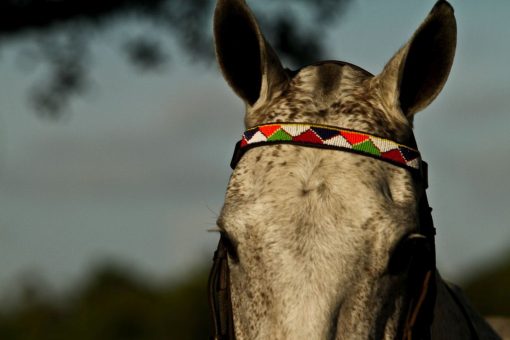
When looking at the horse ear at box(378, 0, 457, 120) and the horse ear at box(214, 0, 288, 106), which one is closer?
the horse ear at box(378, 0, 457, 120)

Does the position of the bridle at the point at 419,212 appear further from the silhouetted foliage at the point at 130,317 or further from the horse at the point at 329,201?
the silhouetted foliage at the point at 130,317

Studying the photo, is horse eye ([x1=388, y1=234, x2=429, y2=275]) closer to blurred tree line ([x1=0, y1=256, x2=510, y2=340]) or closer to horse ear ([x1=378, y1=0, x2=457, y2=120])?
horse ear ([x1=378, y1=0, x2=457, y2=120])

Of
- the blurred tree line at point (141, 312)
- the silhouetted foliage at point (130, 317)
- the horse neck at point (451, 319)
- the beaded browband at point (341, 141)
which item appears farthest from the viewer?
the silhouetted foliage at point (130, 317)

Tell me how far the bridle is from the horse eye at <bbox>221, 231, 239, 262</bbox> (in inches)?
0.6

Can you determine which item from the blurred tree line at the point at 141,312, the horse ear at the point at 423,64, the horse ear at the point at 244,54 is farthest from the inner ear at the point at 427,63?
the blurred tree line at the point at 141,312

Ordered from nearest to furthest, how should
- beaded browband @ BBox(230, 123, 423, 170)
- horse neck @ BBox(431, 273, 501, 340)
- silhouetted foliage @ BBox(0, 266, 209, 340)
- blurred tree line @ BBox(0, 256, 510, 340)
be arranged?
1. beaded browband @ BBox(230, 123, 423, 170)
2. horse neck @ BBox(431, 273, 501, 340)
3. blurred tree line @ BBox(0, 256, 510, 340)
4. silhouetted foliage @ BBox(0, 266, 209, 340)

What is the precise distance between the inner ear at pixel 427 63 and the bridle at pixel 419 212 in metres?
0.35

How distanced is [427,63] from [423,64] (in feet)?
0.06

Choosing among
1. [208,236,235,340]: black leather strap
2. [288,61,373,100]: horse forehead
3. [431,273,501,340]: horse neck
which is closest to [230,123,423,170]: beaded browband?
[288,61,373,100]: horse forehead

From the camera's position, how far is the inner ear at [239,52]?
476 cm

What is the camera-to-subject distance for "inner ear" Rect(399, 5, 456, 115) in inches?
183

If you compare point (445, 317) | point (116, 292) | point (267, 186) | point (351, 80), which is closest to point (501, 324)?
point (445, 317)

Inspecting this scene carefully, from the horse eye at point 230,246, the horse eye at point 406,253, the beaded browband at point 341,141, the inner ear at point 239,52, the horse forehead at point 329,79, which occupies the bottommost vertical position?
the horse eye at point 406,253

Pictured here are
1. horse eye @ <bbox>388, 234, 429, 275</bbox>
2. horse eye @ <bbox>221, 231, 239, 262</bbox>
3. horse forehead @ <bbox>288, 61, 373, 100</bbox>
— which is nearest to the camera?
horse eye @ <bbox>388, 234, 429, 275</bbox>
